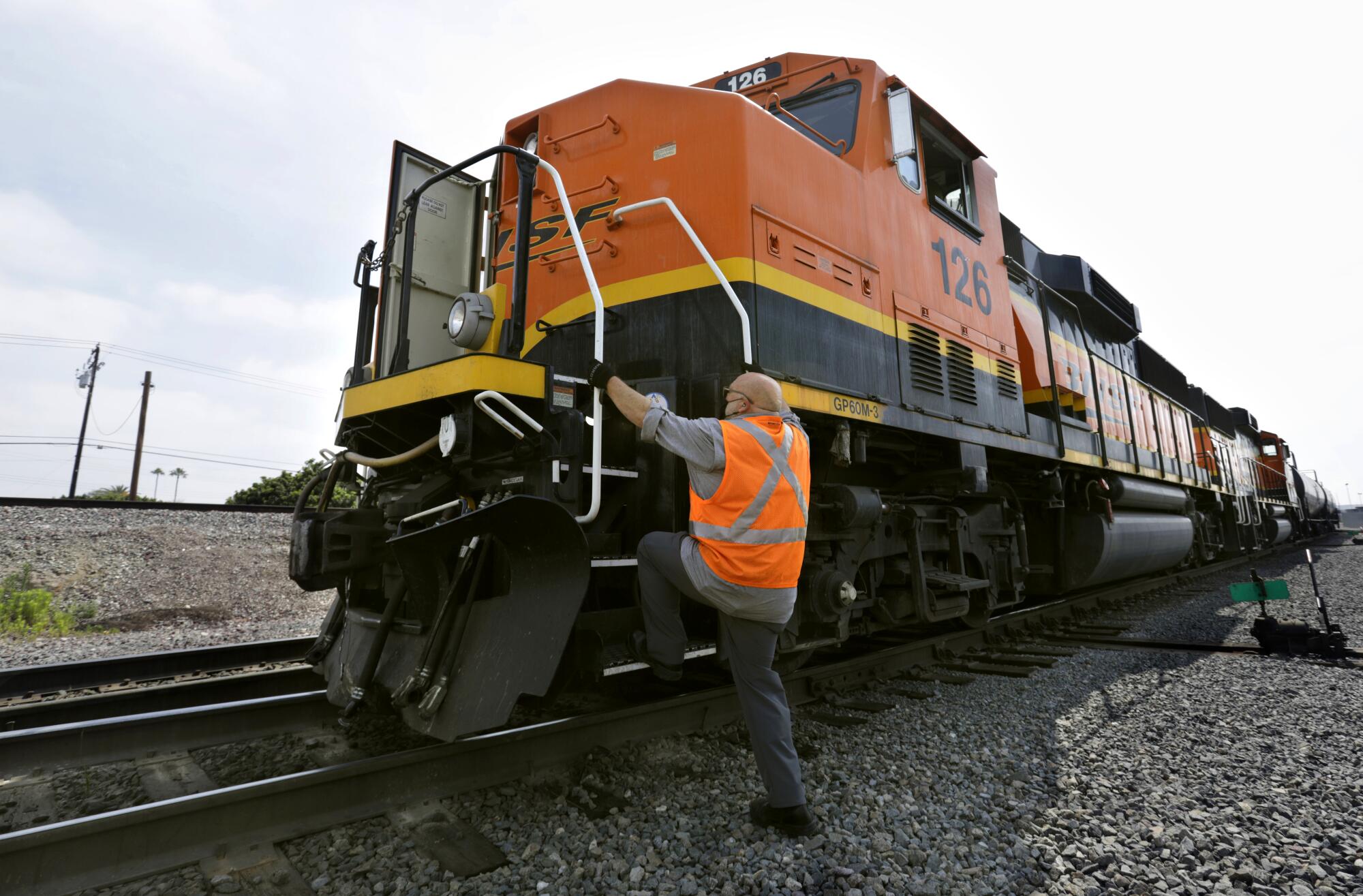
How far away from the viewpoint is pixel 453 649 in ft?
7.57

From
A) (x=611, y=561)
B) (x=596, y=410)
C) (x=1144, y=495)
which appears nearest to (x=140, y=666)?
(x=611, y=561)

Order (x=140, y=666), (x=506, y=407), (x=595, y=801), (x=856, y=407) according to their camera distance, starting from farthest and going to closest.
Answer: (x=140, y=666)
(x=856, y=407)
(x=506, y=407)
(x=595, y=801)

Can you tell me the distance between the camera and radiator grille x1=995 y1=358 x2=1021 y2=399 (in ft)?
16.5

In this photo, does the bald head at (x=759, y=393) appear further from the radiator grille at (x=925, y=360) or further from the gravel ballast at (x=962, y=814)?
the radiator grille at (x=925, y=360)

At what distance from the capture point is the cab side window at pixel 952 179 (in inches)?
188

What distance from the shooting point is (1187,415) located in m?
11.5

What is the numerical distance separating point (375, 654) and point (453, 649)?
17.7 inches

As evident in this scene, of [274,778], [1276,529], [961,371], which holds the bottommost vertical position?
[274,778]

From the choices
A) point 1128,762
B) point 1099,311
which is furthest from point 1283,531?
point 1128,762

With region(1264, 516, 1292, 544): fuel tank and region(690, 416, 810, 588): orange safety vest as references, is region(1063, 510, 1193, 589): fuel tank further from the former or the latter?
region(1264, 516, 1292, 544): fuel tank

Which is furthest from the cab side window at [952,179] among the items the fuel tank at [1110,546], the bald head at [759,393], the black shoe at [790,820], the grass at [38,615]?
the grass at [38,615]

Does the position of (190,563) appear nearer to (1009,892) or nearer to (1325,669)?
(1009,892)

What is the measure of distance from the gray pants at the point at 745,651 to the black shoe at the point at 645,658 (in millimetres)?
→ 35

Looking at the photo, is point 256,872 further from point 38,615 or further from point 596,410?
point 38,615
